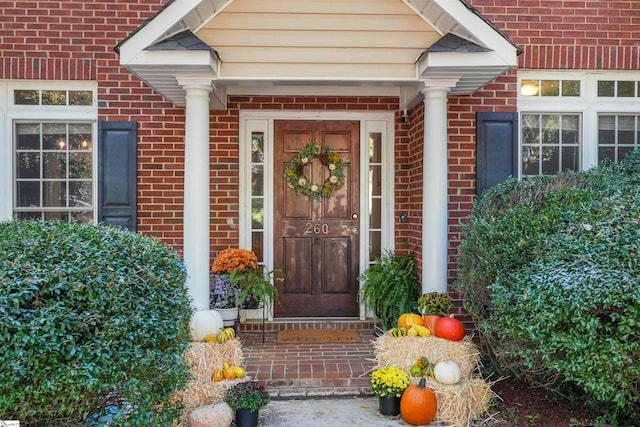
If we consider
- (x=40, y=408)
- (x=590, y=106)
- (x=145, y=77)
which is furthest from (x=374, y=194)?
(x=40, y=408)

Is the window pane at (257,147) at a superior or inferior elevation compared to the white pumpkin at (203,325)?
superior

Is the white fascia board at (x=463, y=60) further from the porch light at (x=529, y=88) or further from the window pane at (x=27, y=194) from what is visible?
the window pane at (x=27, y=194)

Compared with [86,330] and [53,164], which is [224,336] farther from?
[53,164]

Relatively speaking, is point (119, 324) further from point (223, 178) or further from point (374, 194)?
point (374, 194)

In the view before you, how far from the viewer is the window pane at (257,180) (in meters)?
5.80

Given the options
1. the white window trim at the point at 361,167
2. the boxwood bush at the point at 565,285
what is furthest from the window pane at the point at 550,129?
the white window trim at the point at 361,167

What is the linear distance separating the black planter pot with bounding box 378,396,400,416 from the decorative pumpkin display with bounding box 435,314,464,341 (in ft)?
2.24

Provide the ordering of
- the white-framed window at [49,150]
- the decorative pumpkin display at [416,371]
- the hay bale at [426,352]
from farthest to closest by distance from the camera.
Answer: the white-framed window at [49,150], the hay bale at [426,352], the decorative pumpkin display at [416,371]

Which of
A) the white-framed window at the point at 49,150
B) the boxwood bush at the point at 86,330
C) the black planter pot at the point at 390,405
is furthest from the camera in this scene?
the white-framed window at the point at 49,150

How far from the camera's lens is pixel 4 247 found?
2664 mm

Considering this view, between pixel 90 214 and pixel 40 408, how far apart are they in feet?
10.5

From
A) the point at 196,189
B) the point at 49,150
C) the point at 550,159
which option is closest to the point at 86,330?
the point at 196,189

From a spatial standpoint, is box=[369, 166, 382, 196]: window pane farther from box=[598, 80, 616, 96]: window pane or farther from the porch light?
box=[598, 80, 616, 96]: window pane

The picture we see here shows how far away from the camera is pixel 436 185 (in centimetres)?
448
